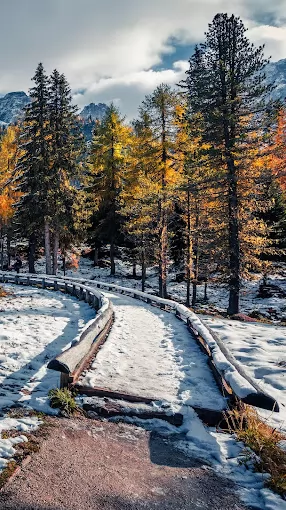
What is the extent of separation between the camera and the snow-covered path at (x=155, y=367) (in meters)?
5.85

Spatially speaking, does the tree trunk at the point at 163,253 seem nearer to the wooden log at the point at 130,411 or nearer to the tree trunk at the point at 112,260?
the tree trunk at the point at 112,260

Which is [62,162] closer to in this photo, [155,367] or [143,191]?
[143,191]

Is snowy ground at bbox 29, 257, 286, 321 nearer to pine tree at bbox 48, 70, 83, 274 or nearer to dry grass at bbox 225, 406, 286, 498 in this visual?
pine tree at bbox 48, 70, 83, 274

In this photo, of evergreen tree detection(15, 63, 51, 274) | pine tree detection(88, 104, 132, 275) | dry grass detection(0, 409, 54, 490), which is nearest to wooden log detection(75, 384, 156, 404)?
dry grass detection(0, 409, 54, 490)

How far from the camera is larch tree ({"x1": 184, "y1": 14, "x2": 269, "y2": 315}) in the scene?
1695cm

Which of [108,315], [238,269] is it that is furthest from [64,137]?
[108,315]

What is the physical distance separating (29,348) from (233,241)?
12.5 m

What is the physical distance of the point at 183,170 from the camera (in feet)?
79.8

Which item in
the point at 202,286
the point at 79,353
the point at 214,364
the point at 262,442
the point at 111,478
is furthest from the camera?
the point at 202,286

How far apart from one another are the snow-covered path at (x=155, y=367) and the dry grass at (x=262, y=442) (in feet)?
1.73

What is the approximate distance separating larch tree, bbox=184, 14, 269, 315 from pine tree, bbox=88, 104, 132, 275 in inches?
600

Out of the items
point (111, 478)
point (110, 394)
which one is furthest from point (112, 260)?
point (111, 478)

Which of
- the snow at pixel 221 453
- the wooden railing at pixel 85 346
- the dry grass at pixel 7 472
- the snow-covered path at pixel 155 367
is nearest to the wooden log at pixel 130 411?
the snow at pixel 221 453

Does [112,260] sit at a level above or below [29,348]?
above
